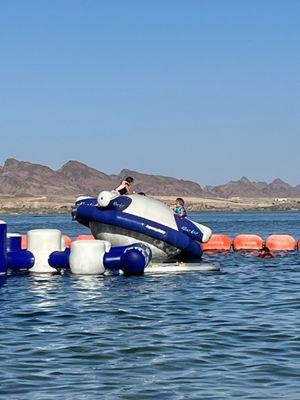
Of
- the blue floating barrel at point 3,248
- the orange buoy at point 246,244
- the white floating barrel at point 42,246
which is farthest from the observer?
the orange buoy at point 246,244

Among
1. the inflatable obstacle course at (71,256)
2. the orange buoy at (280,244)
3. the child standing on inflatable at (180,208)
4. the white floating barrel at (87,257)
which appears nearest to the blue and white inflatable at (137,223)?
the child standing on inflatable at (180,208)

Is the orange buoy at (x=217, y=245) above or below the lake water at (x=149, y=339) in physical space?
above

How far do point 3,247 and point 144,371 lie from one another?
419 inches

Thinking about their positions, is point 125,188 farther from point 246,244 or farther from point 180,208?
point 246,244

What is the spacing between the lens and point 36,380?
30.2 ft

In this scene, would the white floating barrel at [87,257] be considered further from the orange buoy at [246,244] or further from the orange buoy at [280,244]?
the orange buoy at [280,244]

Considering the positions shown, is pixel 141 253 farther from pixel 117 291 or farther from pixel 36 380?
pixel 36 380

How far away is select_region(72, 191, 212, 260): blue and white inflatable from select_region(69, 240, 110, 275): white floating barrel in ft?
9.58

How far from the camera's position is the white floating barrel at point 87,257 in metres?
19.5

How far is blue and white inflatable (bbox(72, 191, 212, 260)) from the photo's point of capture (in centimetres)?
2252

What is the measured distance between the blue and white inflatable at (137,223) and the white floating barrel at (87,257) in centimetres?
292

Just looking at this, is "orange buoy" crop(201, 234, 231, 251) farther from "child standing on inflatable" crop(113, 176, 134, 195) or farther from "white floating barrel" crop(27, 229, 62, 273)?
"white floating barrel" crop(27, 229, 62, 273)

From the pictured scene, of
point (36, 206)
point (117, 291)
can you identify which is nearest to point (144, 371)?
point (117, 291)

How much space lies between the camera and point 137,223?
22422mm
